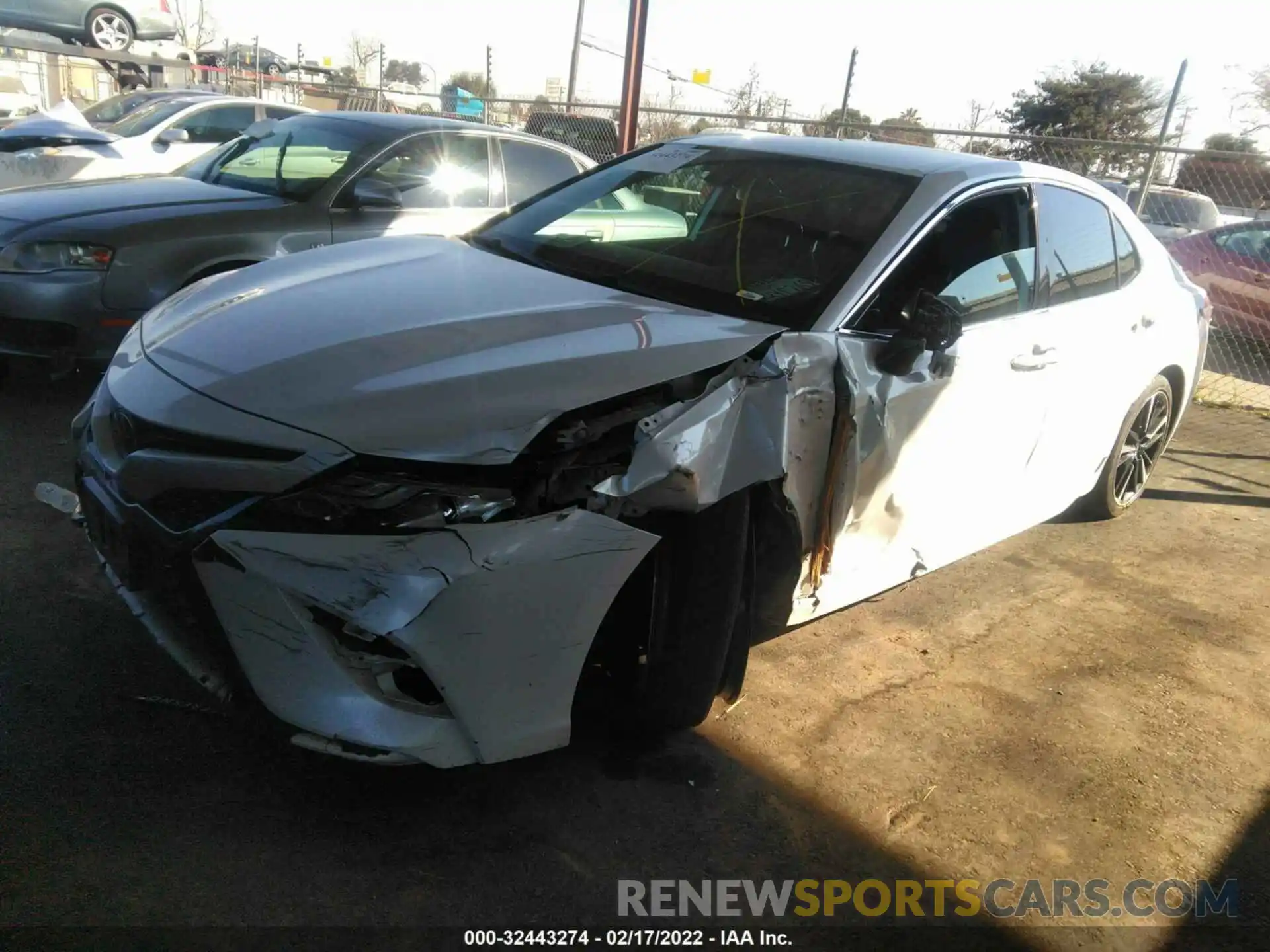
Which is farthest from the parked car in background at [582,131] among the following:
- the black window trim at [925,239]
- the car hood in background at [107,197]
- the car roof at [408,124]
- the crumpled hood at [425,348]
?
the crumpled hood at [425,348]

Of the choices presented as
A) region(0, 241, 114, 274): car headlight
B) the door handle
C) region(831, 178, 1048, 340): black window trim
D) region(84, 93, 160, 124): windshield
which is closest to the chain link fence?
region(84, 93, 160, 124): windshield

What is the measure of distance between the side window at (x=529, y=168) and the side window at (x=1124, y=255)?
3.19m

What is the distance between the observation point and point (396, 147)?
5582mm

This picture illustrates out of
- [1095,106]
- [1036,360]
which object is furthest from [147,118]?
[1095,106]

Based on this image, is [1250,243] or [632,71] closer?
[632,71]

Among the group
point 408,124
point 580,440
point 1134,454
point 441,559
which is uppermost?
point 408,124

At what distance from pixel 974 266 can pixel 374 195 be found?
3.30 metres

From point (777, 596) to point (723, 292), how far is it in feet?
3.20

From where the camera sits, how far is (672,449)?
7.32 feet

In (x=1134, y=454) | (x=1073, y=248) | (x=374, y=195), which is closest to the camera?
(x=1073, y=248)

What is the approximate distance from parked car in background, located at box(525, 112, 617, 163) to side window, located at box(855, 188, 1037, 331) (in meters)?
8.83

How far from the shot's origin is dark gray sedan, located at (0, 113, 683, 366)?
4422 millimetres

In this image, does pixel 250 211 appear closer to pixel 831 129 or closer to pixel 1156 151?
pixel 1156 151

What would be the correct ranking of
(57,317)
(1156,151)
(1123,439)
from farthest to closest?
1. (1156,151)
2. (1123,439)
3. (57,317)
